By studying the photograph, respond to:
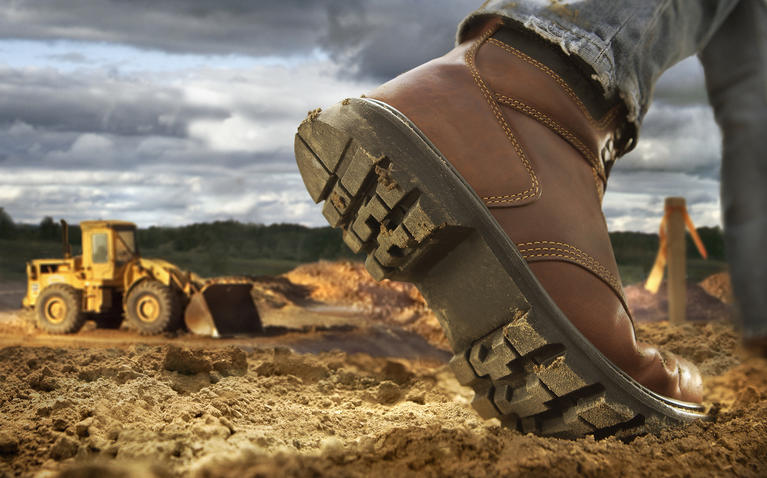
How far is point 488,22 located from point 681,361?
46.9 inches

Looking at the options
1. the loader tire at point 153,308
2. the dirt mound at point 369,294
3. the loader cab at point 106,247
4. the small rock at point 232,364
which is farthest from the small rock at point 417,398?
the loader cab at point 106,247

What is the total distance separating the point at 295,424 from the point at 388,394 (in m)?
0.62

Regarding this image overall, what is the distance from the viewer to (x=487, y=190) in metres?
1.54

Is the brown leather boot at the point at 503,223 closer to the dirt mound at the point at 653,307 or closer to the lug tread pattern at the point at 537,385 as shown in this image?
the lug tread pattern at the point at 537,385

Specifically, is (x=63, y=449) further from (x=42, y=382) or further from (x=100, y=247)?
(x=100, y=247)

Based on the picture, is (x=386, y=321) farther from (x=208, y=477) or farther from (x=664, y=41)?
(x=208, y=477)

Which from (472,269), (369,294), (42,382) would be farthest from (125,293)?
(472,269)

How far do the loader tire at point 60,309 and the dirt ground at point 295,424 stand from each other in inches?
223

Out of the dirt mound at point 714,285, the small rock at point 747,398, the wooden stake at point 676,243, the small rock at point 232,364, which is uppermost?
the wooden stake at point 676,243

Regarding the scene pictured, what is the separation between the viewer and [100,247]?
7359mm

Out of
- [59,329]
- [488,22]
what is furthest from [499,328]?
[59,329]

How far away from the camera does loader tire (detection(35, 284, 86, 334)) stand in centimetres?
740

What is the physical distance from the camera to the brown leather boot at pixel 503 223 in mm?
1471

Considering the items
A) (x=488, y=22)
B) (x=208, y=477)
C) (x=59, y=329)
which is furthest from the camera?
(x=59, y=329)
